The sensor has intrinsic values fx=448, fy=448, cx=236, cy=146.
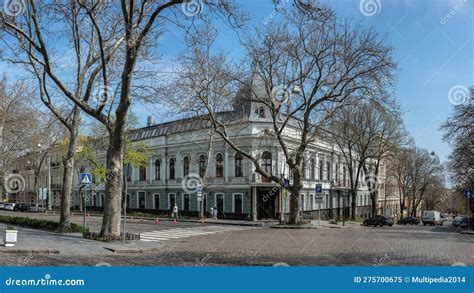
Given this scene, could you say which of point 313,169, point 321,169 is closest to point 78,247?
point 313,169

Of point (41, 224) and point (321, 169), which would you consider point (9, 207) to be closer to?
point (321, 169)

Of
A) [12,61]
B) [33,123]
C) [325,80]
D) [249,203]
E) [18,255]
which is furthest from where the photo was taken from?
[249,203]

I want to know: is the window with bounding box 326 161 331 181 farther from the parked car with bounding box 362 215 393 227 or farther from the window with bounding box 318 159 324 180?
the parked car with bounding box 362 215 393 227

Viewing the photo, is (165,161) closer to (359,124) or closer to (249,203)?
(249,203)

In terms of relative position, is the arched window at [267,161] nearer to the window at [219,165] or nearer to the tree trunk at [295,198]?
the window at [219,165]

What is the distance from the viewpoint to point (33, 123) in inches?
1336

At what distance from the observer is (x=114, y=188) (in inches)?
756

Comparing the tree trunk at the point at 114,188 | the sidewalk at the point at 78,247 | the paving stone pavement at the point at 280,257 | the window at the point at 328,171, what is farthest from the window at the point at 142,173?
the paving stone pavement at the point at 280,257

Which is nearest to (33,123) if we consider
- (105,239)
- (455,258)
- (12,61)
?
(12,61)

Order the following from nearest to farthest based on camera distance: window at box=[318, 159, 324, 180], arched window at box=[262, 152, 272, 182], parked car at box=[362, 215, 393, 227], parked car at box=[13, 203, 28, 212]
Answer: parked car at box=[362, 215, 393, 227], arched window at box=[262, 152, 272, 182], window at box=[318, 159, 324, 180], parked car at box=[13, 203, 28, 212]

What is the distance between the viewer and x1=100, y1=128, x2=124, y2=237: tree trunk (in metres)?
19.1

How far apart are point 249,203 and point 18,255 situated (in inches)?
1261

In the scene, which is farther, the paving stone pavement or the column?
the column

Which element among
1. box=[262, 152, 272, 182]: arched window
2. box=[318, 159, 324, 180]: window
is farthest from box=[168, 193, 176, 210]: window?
box=[318, 159, 324, 180]: window
